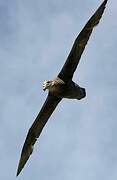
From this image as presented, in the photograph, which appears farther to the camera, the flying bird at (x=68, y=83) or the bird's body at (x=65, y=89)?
the bird's body at (x=65, y=89)

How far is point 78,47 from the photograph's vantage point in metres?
60.3

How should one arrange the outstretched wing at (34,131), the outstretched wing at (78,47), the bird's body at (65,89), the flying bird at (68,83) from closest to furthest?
the outstretched wing at (78,47) < the flying bird at (68,83) < the bird's body at (65,89) < the outstretched wing at (34,131)

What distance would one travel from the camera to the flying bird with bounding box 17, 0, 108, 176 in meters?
59.8

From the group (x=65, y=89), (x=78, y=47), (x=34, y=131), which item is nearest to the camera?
(x=78, y=47)

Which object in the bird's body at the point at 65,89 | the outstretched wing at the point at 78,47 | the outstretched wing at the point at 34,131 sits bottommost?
the outstretched wing at the point at 34,131

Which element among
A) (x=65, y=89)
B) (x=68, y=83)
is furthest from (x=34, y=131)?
(x=68, y=83)

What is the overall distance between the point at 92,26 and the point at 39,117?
6484mm

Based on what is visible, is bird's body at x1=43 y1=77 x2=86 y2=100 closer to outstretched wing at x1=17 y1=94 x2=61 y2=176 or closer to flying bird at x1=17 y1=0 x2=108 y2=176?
flying bird at x1=17 y1=0 x2=108 y2=176

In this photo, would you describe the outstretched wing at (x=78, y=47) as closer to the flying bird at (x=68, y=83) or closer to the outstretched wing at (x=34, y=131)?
the flying bird at (x=68, y=83)

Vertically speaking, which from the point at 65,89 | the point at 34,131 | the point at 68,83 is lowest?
the point at 34,131

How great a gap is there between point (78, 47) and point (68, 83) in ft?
6.50

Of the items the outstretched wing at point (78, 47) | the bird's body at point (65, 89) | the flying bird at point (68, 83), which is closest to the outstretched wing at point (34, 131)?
the flying bird at point (68, 83)

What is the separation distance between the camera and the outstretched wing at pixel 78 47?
5956 centimetres

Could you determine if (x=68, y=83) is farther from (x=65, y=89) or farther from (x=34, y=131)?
(x=34, y=131)
